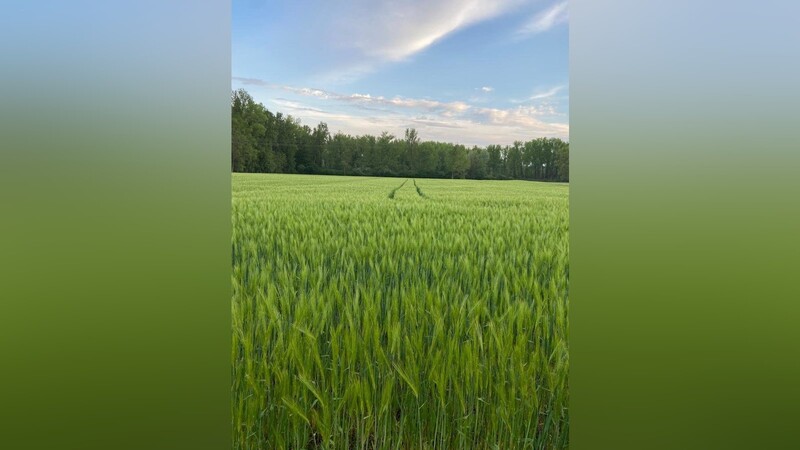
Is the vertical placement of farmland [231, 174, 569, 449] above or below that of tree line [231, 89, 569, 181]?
below

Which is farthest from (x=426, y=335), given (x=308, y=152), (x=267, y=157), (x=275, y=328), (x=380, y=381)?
(x=308, y=152)

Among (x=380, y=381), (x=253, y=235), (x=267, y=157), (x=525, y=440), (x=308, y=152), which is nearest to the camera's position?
(x=525, y=440)

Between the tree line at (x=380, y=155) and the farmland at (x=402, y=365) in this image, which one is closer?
the farmland at (x=402, y=365)

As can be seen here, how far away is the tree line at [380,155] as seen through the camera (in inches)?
457

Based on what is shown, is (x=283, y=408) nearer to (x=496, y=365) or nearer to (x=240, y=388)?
(x=240, y=388)

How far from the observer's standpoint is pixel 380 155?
45.2 feet

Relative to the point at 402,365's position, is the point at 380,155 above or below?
above

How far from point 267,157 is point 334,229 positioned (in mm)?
9604

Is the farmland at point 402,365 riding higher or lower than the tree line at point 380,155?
lower

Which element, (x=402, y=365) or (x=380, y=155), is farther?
(x=380, y=155)

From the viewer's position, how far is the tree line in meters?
11.6

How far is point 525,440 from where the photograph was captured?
114 cm

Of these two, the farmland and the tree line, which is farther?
the tree line

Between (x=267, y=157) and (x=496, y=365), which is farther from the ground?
(x=267, y=157)
